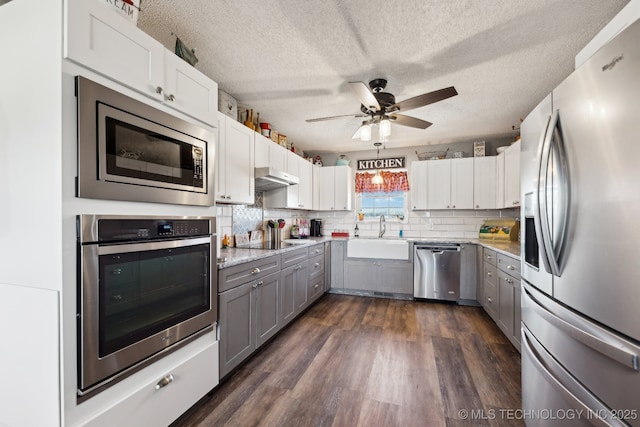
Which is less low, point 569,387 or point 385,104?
point 385,104

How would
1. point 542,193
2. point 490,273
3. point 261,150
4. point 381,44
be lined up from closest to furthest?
1. point 542,193
2. point 381,44
3. point 261,150
4. point 490,273

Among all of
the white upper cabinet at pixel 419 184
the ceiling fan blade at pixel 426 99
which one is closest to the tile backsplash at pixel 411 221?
the white upper cabinet at pixel 419 184

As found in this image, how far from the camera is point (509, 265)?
2592mm

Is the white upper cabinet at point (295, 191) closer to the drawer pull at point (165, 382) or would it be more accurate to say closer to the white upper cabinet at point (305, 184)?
the white upper cabinet at point (305, 184)

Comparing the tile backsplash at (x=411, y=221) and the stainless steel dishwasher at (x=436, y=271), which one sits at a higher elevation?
the tile backsplash at (x=411, y=221)

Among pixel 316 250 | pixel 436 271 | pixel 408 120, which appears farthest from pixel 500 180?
pixel 316 250

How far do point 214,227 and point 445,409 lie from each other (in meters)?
1.87

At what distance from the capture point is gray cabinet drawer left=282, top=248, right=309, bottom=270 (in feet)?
9.42

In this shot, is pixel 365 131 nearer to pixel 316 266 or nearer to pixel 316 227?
pixel 316 266

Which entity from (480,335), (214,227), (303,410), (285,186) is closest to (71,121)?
(214,227)

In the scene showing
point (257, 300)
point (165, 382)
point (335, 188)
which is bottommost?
point (165, 382)

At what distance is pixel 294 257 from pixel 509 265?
212cm

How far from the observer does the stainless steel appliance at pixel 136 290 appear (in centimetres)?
111

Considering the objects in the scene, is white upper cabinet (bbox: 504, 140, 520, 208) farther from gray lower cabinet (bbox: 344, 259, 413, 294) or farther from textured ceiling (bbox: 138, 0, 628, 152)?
gray lower cabinet (bbox: 344, 259, 413, 294)
